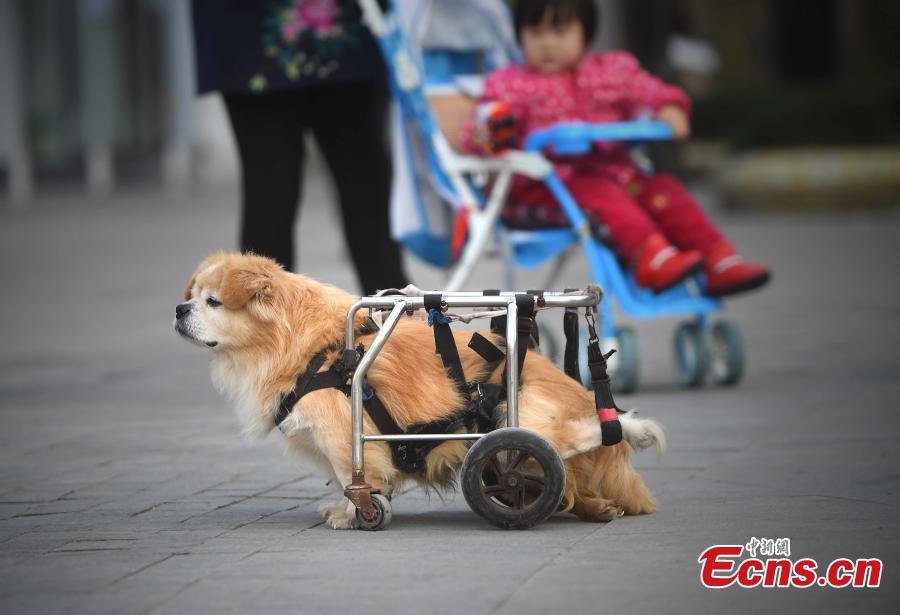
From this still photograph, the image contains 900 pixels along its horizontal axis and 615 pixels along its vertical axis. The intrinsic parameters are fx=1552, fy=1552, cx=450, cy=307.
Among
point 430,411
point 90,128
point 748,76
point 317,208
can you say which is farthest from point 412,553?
point 748,76

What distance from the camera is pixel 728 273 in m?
6.72

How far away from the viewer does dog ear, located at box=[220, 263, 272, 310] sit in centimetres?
437

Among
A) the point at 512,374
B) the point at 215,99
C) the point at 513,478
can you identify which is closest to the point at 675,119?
the point at 512,374

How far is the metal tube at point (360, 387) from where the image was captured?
419cm

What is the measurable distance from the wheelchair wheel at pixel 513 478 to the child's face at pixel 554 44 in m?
3.45

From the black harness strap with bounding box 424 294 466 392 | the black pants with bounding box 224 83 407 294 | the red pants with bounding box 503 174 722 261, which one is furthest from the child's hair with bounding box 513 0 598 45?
the black harness strap with bounding box 424 294 466 392

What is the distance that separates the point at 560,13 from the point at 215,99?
65.4ft

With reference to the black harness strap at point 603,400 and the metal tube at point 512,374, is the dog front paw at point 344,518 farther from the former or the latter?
the black harness strap at point 603,400

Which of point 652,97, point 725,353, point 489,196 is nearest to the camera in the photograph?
point 725,353

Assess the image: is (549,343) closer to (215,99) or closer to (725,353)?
(725,353)

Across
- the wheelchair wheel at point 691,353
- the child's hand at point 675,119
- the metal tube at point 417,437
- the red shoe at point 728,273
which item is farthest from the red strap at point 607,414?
the child's hand at point 675,119

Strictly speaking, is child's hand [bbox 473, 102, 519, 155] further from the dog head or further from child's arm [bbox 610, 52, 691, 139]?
the dog head

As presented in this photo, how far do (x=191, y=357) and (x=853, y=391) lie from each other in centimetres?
358

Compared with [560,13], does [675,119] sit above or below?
below
